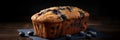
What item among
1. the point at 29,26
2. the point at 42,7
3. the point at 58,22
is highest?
the point at 42,7

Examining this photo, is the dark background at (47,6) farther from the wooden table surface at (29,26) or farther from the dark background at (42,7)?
the wooden table surface at (29,26)

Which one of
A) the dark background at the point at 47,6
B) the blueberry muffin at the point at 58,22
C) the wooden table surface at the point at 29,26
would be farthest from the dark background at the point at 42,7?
the blueberry muffin at the point at 58,22

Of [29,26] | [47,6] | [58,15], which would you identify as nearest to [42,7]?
[47,6]

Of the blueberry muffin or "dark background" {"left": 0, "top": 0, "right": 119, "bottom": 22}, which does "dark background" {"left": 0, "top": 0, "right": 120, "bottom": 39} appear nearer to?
"dark background" {"left": 0, "top": 0, "right": 119, "bottom": 22}

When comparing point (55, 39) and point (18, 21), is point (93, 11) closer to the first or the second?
point (18, 21)

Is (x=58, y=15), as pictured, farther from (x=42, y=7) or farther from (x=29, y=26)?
(x=42, y=7)

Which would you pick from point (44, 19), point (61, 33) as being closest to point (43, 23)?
point (44, 19)
